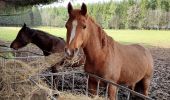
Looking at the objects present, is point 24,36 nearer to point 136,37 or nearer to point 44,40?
point 44,40

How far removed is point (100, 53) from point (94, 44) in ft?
0.46

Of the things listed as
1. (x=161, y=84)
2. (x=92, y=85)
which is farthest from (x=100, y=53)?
(x=161, y=84)

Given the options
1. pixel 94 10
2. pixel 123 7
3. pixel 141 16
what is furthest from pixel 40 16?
pixel 141 16

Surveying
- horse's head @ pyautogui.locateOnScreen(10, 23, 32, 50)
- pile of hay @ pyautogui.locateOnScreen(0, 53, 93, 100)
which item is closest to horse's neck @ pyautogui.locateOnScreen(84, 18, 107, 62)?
pile of hay @ pyautogui.locateOnScreen(0, 53, 93, 100)

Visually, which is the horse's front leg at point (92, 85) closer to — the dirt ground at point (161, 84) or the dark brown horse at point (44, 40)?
the dirt ground at point (161, 84)

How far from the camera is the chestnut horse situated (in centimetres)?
361

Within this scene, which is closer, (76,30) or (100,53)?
(76,30)

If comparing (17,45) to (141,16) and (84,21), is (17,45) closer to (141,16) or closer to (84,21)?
(84,21)

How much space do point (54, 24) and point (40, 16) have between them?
3054 millimetres

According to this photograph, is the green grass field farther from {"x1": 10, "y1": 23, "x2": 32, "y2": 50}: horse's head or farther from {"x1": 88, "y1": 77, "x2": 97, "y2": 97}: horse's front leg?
{"x1": 88, "y1": 77, "x2": 97, "y2": 97}: horse's front leg

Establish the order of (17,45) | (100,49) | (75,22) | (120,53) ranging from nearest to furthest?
(75,22), (100,49), (120,53), (17,45)

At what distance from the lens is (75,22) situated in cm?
361

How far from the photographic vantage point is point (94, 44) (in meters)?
4.08

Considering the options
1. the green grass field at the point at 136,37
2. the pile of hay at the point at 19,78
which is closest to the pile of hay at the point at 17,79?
the pile of hay at the point at 19,78
